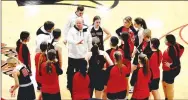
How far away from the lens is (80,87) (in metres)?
7.31

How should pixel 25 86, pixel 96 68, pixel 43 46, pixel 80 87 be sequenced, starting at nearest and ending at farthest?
pixel 80 87
pixel 25 86
pixel 96 68
pixel 43 46

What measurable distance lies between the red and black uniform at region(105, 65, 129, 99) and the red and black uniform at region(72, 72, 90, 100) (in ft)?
1.32

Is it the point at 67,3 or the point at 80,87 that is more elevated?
the point at 67,3

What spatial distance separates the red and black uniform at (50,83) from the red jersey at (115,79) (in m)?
0.92

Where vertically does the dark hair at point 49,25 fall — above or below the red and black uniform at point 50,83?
above

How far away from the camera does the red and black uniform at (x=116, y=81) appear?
743 centimetres

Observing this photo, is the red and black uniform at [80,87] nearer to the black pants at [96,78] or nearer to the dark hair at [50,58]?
the black pants at [96,78]

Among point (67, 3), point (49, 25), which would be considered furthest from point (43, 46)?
point (67, 3)

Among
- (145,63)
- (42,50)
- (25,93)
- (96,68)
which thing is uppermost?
(42,50)

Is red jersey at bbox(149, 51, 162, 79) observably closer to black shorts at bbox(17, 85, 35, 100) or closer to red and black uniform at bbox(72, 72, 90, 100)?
red and black uniform at bbox(72, 72, 90, 100)

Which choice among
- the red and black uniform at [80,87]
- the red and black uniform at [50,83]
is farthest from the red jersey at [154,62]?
the red and black uniform at [50,83]

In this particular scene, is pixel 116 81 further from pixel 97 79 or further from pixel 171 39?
pixel 171 39

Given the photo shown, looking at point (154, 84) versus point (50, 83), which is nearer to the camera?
point (50, 83)

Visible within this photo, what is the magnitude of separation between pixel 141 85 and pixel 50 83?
1.62 meters
